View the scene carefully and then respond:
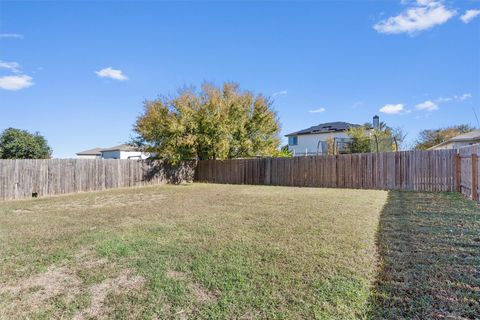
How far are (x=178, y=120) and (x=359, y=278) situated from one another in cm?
1331

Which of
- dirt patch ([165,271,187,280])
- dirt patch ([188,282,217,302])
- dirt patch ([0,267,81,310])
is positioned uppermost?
dirt patch ([165,271,187,280])

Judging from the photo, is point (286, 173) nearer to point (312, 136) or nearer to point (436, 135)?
point (312, 136)

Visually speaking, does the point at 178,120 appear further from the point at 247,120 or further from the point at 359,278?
the point at 359,278

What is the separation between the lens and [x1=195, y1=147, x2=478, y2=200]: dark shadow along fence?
9898 mm

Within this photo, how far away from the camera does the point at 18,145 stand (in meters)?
22.8

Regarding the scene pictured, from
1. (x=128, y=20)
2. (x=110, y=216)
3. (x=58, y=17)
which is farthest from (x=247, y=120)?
(x=110, y=216)

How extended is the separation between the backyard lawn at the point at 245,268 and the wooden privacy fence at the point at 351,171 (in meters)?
5.75

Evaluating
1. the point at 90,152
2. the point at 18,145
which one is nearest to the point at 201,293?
the point at 18,145

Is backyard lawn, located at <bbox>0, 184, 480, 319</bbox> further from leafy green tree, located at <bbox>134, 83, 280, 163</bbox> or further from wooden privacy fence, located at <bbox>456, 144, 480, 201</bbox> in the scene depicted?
leafy green tree, located at <bbox>134, 83, 280, 163</bbox>

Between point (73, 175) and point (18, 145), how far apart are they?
15.8 metres

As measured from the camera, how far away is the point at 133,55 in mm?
11969

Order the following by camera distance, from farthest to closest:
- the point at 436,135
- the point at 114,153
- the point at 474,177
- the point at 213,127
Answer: the point at 114,153 < the point at 436,135 < the point at 213,127 < the point at 474,177

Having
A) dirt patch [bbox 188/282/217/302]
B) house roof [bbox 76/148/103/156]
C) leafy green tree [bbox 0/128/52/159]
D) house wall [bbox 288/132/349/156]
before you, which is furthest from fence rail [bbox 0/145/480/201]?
house roof [bbox 76/148/103/156]

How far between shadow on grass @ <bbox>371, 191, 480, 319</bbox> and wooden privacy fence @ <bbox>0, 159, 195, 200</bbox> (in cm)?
1206
